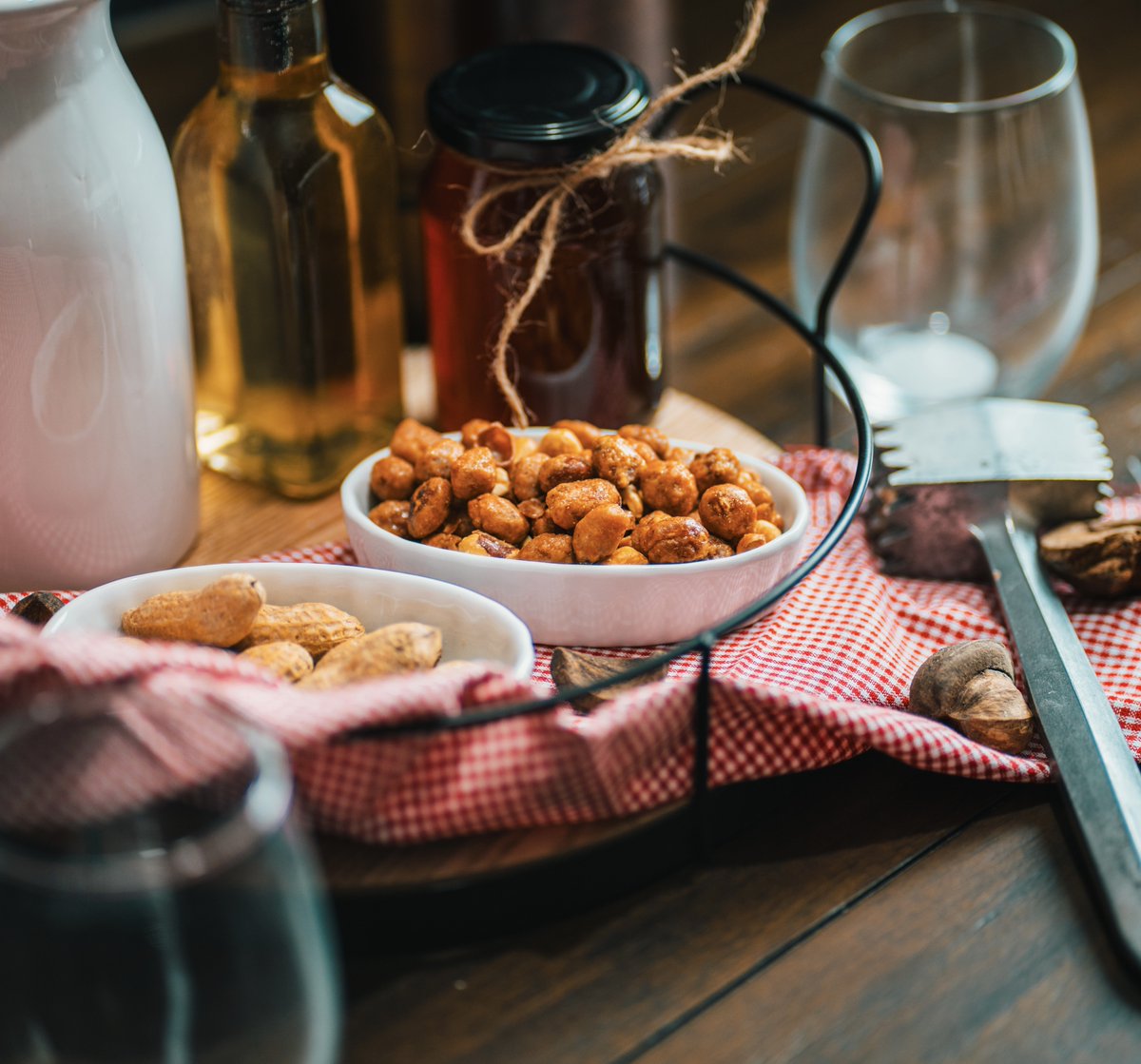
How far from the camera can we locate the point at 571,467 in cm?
50

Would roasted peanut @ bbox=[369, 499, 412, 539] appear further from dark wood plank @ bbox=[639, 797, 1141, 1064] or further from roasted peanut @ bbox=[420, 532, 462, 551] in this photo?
dark wood plank @ bbox=[639, 797, 1141, 1064]

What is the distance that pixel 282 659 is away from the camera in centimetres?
43

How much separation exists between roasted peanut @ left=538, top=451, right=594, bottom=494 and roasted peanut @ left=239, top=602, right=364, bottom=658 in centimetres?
9

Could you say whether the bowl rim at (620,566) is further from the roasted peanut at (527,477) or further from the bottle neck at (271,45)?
the bottle neck at (271,45)

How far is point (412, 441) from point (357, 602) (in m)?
0.08

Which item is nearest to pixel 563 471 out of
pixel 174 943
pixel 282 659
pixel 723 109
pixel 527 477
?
pixel 527 477

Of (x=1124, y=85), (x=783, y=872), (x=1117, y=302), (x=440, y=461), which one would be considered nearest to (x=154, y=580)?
(x=440, y=461)

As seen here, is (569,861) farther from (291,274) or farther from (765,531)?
(291,274)

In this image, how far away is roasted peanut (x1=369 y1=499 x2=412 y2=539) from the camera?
0.50 meters

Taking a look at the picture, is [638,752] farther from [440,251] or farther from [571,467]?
[440,251]

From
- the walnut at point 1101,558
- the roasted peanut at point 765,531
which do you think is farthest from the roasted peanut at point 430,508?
the walnut at point 1101,558

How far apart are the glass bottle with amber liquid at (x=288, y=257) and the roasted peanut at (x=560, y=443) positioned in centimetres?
10

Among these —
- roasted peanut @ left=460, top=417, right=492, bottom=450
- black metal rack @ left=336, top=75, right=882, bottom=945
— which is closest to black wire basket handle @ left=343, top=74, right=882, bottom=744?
black metal rack @ left=336, top=75, right=882, bottom=945

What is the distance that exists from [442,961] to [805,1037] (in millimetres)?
95
